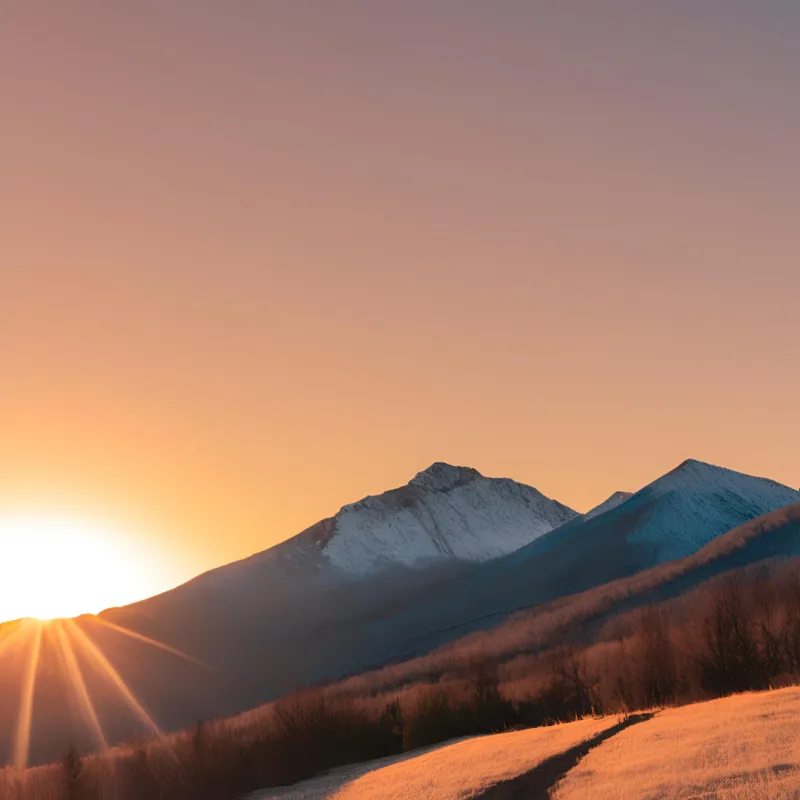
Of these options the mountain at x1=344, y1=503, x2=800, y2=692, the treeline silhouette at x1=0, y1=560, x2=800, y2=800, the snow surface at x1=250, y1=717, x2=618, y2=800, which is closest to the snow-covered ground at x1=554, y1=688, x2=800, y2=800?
the snow surface at x1=250, y1=717, x2=618, y2=800

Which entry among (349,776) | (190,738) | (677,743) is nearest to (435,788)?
(677,743)

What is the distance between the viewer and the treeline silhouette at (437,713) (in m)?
39.5

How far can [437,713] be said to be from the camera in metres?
47.0

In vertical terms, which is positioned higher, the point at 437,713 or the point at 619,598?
the point at 619,598

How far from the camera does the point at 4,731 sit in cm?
16662

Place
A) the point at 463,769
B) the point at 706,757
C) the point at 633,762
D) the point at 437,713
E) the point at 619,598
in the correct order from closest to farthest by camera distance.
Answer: the point at 706,757, the point at 633,762, the point at 463,769, the point at 437,713, the point at 619,598

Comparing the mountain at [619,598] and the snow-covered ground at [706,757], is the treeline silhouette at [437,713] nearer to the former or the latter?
the snow-covered ground at [706,757]

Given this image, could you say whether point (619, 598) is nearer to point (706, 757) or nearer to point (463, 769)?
point (463, 769)

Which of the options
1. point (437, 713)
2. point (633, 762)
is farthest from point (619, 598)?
point (633, 762)

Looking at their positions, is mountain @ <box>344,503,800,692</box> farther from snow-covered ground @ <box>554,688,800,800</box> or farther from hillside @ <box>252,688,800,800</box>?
snow-covered ground @ <box>554,688,800,800</box>

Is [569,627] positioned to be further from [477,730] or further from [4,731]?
[4,731]

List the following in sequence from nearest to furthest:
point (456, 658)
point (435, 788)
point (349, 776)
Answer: point (435, 788) → point (349, 776) → point (456, 658)

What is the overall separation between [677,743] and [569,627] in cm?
8727

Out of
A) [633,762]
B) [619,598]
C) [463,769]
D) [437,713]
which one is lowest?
[437,713]
